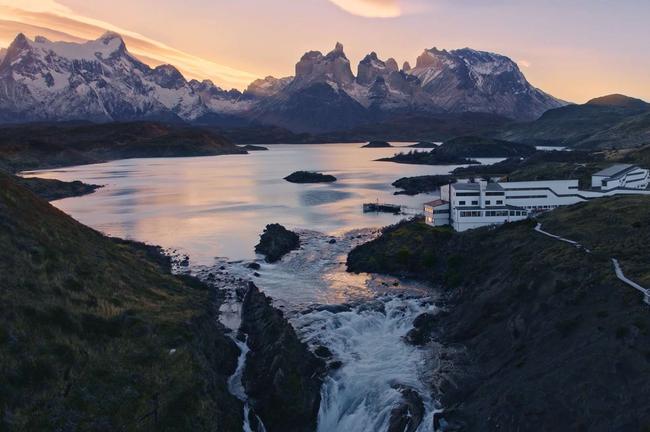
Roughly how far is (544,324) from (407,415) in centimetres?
1360

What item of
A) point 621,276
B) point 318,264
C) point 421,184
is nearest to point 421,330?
point 621,276

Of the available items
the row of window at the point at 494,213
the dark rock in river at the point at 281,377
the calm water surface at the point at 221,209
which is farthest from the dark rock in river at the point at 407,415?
the calm water surface at the point at 221,209

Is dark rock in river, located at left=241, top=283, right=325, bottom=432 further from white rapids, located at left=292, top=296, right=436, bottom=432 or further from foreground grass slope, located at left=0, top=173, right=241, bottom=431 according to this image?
foreground grass slope, located at left=0, top=173, right=241, bottom=431

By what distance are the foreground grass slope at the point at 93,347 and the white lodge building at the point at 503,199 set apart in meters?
41.4

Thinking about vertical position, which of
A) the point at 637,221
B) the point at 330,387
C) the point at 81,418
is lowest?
the point at 330,387

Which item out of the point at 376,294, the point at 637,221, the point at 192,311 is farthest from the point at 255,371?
the point at 637,221

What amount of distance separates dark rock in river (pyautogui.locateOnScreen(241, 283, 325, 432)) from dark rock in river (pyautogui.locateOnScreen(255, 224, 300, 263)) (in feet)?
94.9

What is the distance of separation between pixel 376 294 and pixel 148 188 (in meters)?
130

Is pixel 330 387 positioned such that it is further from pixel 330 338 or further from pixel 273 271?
pixel 273 271

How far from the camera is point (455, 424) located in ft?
109

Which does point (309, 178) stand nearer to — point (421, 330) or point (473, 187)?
point (473, 187)

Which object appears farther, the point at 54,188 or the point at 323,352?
the point at 54,188

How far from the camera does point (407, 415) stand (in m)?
34.3

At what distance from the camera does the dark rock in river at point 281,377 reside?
35062mm
